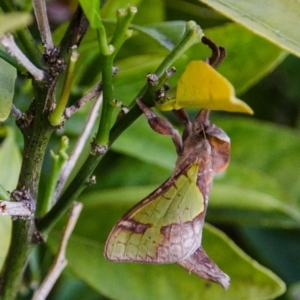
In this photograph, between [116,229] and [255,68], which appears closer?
[116,229]

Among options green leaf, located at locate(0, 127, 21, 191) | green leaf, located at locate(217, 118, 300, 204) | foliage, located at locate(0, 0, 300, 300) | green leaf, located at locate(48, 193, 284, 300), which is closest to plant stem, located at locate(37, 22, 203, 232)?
foliage, located at locate(0, 0, 300, 300)

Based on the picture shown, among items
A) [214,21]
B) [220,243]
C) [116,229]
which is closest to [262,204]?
[220,243]

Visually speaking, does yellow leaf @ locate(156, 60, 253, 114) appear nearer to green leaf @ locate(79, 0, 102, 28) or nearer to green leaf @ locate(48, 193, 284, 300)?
green leaf @ locate(79, 0, 102, 28)

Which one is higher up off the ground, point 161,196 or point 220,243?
point 161,196

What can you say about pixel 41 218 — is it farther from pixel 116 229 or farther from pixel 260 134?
pixel 260 134

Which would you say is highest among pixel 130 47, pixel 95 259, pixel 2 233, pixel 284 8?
pixel 284 8
